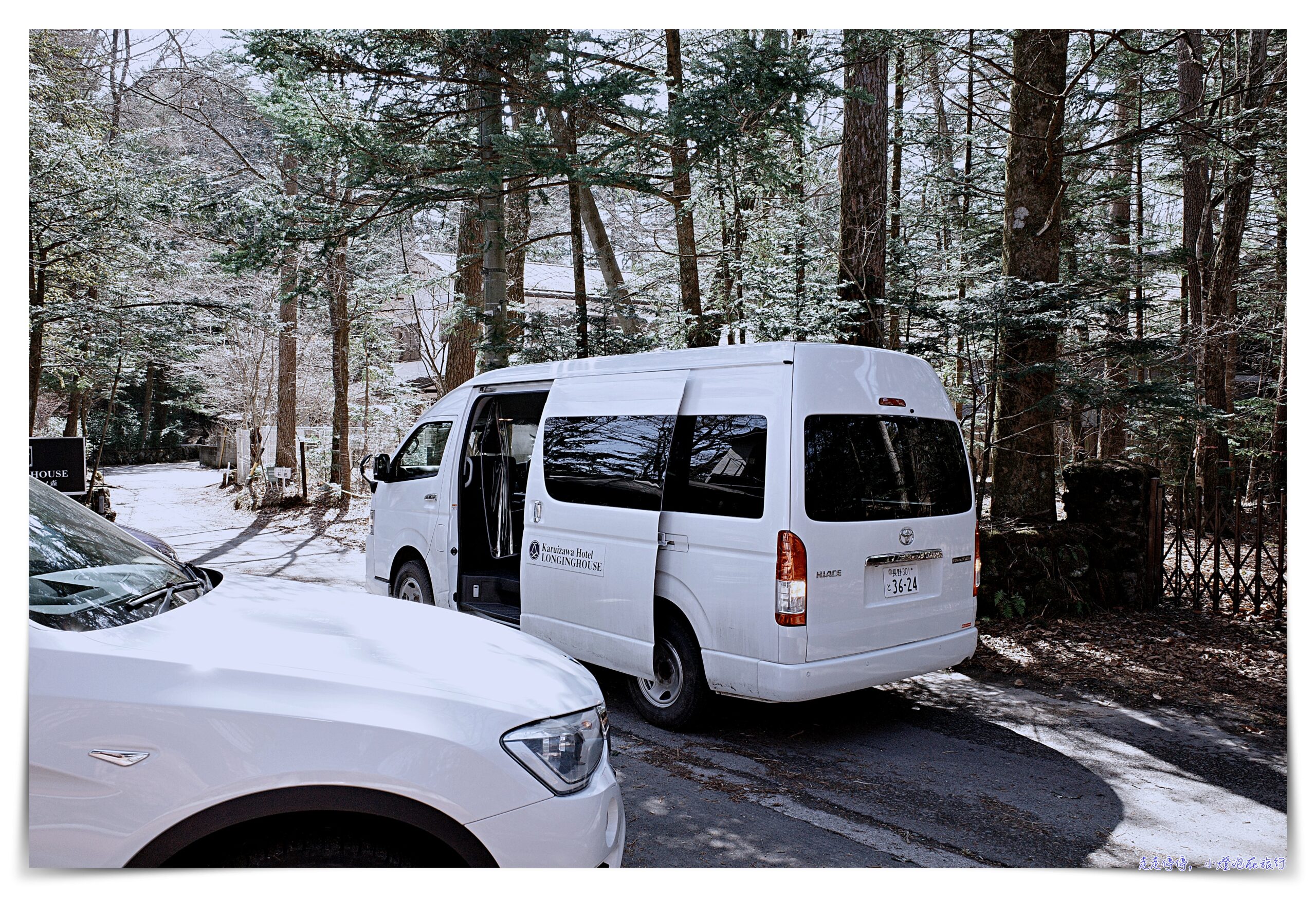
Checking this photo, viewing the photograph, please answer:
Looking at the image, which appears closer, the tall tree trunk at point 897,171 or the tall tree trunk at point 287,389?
the tall tree trunk at point 897,171

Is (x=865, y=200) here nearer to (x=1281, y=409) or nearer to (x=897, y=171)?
(x=897, y=171)

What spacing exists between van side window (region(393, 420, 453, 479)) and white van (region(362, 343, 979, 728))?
1.42m

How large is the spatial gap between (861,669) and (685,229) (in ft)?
28.8

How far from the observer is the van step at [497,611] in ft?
22.1

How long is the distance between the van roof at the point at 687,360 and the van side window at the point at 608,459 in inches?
13.6

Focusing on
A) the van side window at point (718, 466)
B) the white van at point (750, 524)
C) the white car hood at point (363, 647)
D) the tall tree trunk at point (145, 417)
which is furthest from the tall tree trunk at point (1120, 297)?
the tall tree trunk at point (145, 417)

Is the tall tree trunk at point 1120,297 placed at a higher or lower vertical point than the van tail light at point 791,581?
higher

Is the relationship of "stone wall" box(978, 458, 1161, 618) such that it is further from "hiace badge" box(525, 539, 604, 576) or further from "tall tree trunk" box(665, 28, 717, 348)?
"tall tree trunk" box(665, 28, 717, 348)

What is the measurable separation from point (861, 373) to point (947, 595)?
1475mm

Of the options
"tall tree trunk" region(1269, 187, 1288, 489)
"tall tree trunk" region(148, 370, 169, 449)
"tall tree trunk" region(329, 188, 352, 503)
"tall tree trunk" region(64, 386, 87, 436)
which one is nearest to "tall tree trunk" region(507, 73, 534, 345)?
"tall tree trunk" region(329, 188, 352, 503)

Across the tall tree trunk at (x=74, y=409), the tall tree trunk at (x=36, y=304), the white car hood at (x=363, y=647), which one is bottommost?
the white car hood at (x=363, y=647)

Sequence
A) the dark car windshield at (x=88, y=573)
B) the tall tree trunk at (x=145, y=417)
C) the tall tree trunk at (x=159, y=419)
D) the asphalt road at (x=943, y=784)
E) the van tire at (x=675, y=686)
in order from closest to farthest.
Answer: the dark car windshield at (x=88, y=573) < the asphalt road at (x=943, y=784) < the van tire at (x=675, y=686) < the tall tree trunk at (x=145, y=417) < the tall tree trunk at (x=159, y=419)

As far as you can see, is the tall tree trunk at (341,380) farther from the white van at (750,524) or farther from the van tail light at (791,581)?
the van tail light at (791,581)

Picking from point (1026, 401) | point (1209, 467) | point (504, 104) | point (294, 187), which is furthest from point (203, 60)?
point (1209, 467)
